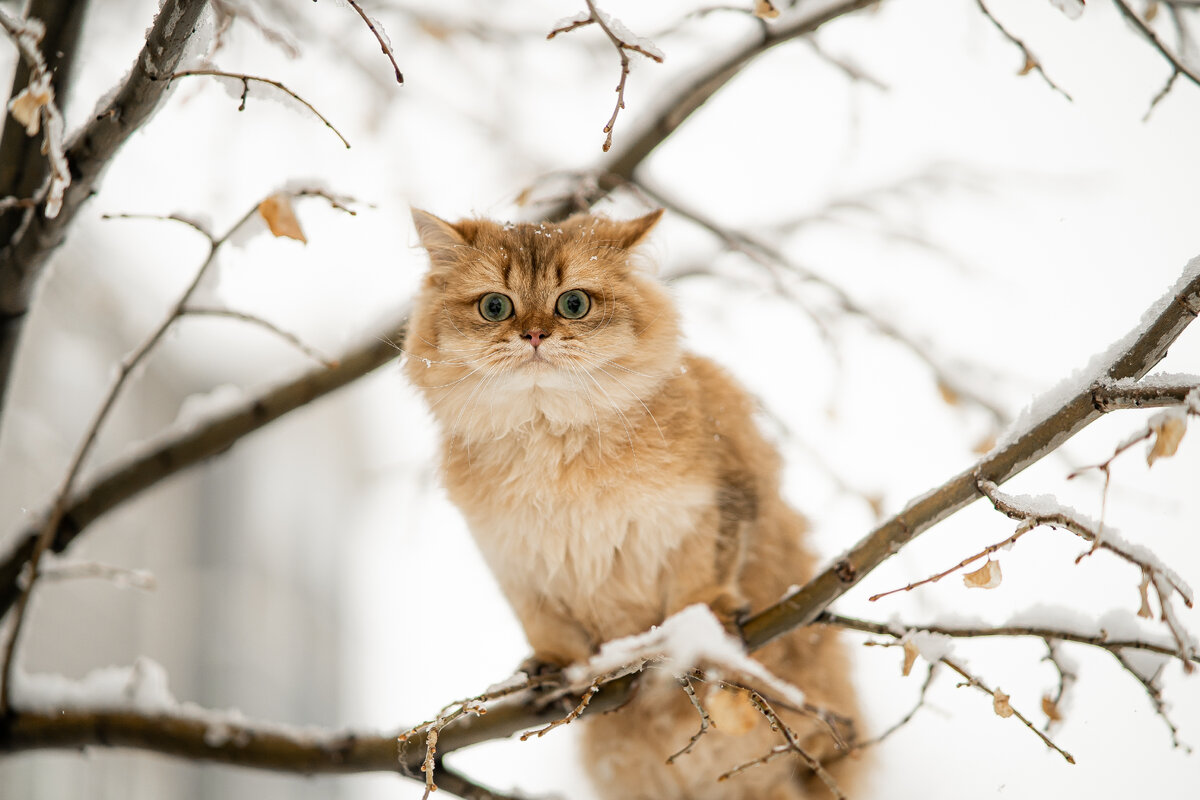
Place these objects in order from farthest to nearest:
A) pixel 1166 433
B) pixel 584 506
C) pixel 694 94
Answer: pixel 694 94 → pixel 584 506 → pixel 1166 433

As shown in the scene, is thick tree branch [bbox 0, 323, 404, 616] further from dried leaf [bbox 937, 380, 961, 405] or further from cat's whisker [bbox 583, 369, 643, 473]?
dried leaf [bbox 937, 380, 961, 405]

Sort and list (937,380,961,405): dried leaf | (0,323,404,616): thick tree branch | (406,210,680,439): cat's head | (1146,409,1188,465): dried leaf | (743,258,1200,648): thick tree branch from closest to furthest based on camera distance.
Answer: (1146,409,1188,465): dried leaf, (743,258,1200,648): thick tree branch, (406,210,680,439): cat's head, (0,323,404,616): thick tree branch, (937,380,961,405): dried leaf

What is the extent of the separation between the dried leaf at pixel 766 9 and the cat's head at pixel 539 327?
1.24ft

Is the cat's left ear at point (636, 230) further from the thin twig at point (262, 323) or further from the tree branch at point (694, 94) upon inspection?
the thin twig at point (262, 323)

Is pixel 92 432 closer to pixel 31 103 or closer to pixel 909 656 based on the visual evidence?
pixel 31 103

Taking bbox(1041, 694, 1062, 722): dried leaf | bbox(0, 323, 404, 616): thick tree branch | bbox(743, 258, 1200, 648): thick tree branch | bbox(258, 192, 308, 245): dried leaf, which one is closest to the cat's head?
bbox(0, 323, 404, 616): thick tree branch

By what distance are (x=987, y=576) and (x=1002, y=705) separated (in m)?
0.15

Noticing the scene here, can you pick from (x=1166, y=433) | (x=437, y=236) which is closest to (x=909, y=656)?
(x=1166, y=433)

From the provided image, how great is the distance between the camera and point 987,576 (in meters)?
0.80

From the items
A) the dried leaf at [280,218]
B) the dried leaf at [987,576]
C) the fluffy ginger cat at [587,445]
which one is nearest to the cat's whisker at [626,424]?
the fluffy ginger cat at [587,445]

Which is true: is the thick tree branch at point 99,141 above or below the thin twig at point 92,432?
above

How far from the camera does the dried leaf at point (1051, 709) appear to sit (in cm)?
99

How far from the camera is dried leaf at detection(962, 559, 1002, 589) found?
0.80 metres

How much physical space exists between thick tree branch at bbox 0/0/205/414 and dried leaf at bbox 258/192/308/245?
15cm
